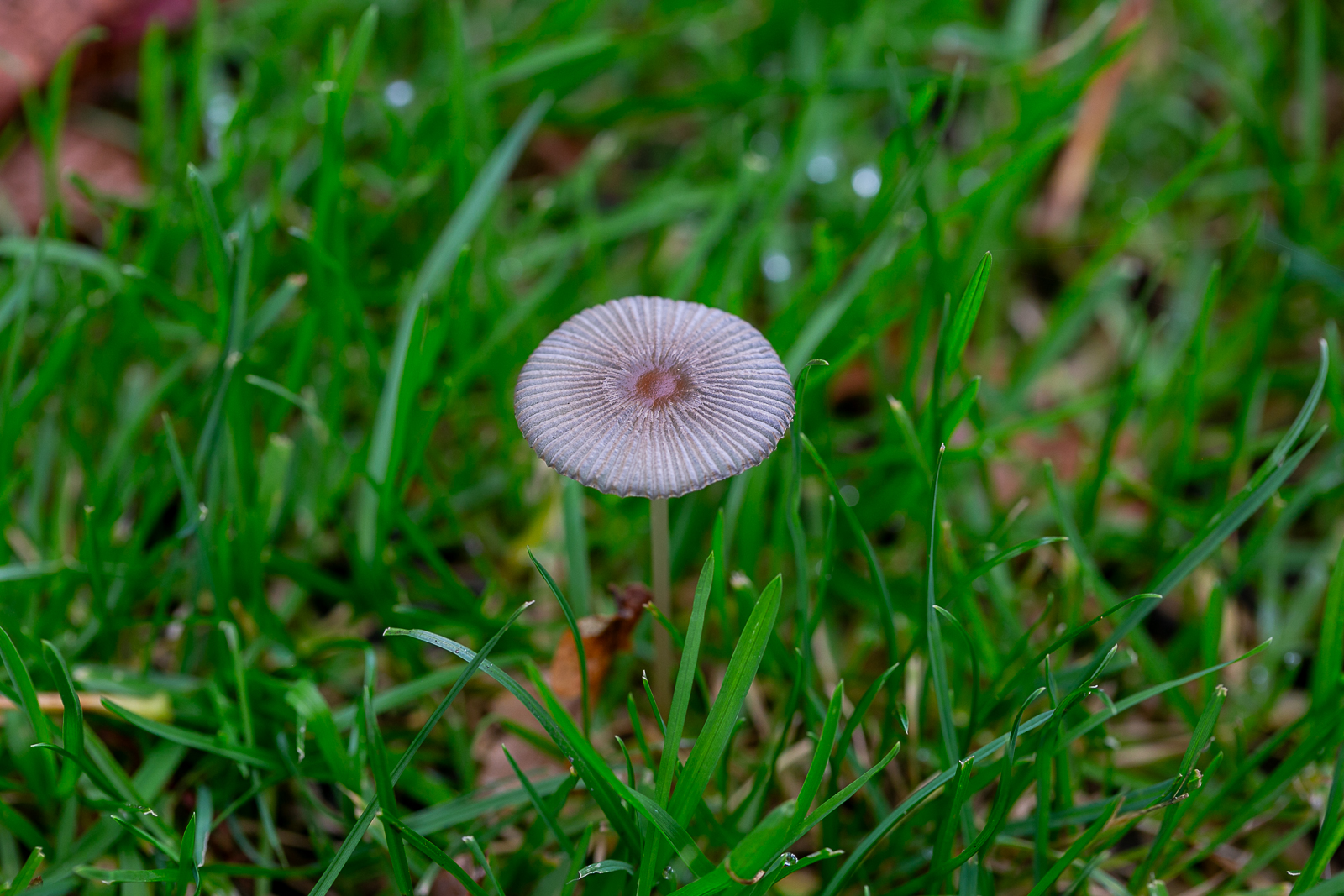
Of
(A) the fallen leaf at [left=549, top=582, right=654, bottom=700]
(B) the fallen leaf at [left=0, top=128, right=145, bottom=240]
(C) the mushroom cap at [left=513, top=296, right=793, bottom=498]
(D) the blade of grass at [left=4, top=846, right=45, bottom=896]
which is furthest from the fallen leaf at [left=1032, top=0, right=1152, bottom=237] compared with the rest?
(D) the blade of grass at [left=4, top=846, right=45, bottom=896]

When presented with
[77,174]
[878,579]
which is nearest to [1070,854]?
[878,579]

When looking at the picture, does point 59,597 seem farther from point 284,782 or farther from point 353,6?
point 353,6

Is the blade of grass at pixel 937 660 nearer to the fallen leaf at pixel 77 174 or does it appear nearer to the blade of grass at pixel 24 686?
the blade of grass at pixel 24 686

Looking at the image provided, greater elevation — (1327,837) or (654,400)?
(654,400)


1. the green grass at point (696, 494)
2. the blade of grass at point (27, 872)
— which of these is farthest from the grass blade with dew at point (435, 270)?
the blade of grass at point (27, 872)

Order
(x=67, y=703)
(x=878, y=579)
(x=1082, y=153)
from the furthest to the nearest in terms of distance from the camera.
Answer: (x=1082, y=153), (x=878, y=579), (x=67, y=703)

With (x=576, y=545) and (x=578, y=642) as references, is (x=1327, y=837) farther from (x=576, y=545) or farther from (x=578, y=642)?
(x=576, y=545)

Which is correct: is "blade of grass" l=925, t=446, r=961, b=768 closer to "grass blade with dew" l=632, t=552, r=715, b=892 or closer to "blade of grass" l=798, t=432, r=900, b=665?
"blade of grass" l=798, t=432, r=900, b=665

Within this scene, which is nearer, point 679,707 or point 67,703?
point 679,707
